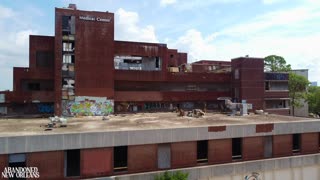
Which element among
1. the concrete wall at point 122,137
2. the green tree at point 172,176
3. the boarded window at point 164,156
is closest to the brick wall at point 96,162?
the concrete wall at point 122,137

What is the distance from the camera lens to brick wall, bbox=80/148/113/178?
20.3 meters

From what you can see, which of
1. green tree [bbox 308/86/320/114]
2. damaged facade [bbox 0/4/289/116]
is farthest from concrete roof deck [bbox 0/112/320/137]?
green tree [bbox 308/86/320/114]

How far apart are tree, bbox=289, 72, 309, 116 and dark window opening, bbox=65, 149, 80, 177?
48.3 metres

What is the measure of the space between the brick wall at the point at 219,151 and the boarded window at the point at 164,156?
390cm

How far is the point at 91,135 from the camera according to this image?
66.6 feet

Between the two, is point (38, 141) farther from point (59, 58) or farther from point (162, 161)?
point (59, 58)

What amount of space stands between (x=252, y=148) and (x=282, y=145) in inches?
146

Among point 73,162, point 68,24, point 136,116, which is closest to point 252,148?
point 136,116

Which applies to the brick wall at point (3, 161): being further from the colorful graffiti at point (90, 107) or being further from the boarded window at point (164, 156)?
the colorful graffiti at point (90, 107)

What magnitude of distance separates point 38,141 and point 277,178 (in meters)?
21.6

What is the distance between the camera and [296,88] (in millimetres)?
56469

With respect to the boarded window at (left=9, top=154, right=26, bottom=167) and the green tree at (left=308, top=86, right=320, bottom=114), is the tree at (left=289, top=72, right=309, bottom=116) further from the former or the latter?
the boarded window at (left=9, top=154, right=26, bottom=167)

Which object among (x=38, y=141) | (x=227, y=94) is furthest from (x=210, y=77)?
(x=38, y=141)

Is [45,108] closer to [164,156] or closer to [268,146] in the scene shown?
[164,156]
